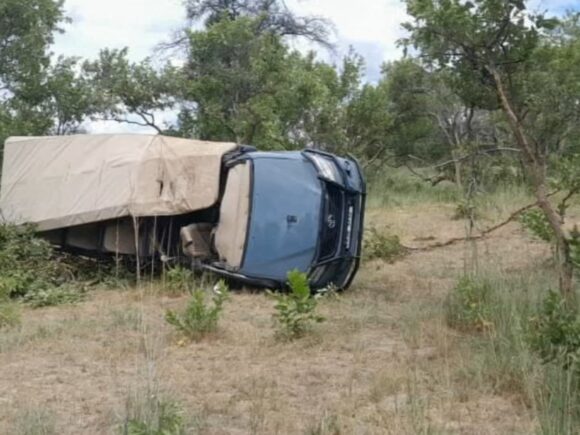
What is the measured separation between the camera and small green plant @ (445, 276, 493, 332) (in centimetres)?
512

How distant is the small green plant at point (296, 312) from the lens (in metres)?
5.28

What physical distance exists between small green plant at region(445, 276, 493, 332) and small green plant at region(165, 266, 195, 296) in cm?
267

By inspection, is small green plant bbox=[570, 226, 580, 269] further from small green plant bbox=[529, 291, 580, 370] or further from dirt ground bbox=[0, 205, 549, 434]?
dirt ground bbox=[0, 205, 549, 434]

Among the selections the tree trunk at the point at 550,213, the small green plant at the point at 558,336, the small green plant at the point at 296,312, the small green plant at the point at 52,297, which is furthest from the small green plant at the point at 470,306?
the small green plant at the point at 52,297

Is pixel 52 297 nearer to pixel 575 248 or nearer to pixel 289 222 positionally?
pixel 289 222

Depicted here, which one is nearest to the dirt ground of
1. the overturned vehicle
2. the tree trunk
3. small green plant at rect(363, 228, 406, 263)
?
the overturned vehicle

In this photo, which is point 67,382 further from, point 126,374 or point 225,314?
point 225,314

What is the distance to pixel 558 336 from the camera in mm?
3449

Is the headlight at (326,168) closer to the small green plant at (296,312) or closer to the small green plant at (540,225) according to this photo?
the small green plant at (540,225)

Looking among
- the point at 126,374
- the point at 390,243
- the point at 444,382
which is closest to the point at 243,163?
the point at 390,243

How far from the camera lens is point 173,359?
15.8 feet

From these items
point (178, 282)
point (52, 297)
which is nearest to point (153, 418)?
point (178, 282)

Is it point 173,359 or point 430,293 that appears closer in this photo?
point 173,359

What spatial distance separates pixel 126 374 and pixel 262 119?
459 inches
